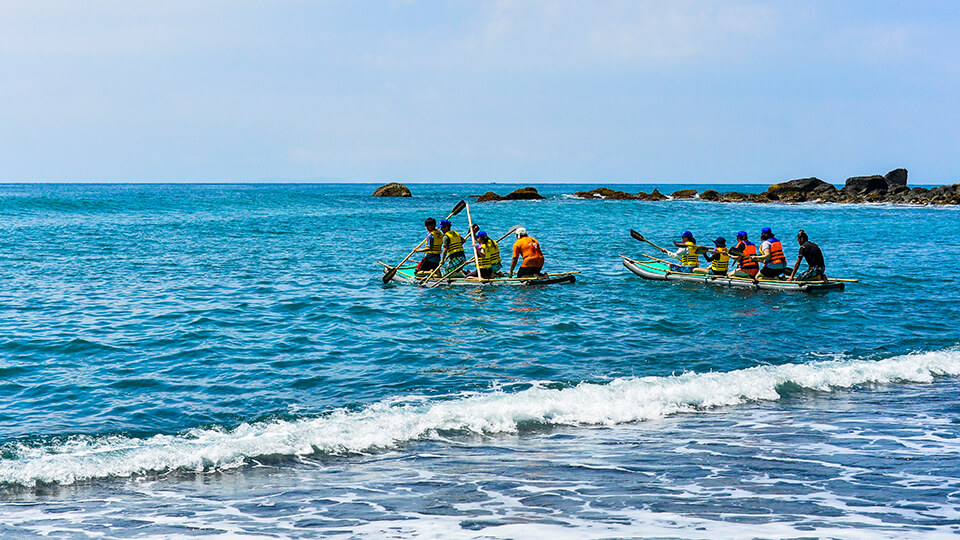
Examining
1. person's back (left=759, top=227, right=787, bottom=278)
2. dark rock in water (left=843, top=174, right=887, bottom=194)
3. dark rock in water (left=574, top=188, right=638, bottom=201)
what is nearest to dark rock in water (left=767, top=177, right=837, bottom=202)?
dark rock in water (left=843, top=174, right=887, bottom=194)

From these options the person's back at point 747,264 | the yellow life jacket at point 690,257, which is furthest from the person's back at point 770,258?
the yellow life jacket at point 690,257

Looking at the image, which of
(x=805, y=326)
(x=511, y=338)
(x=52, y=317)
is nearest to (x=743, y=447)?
(x=511, y=338)

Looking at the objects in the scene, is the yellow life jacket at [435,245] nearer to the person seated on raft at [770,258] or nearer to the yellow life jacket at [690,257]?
the yellow life jacket at [690,257]

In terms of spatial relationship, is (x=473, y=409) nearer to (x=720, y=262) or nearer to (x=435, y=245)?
(x=435, y=245)

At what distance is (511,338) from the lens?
1443 cm

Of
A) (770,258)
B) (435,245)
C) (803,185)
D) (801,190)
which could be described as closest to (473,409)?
(435,245)

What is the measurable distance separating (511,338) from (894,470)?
25.9 ft

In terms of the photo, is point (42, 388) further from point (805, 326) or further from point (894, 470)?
point (805, 326)

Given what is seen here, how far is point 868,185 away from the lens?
298ft

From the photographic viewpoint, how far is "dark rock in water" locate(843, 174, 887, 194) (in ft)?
296

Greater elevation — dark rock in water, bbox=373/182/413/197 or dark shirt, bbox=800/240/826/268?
dark rock in water, bbox=373/182/413/197

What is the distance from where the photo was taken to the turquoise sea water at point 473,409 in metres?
6.48

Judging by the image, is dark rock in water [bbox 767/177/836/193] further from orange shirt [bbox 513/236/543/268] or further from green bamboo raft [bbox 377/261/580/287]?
orange shirt [bbox 513/236/543/268]

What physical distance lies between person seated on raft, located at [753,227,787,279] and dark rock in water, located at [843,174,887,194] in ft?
262
